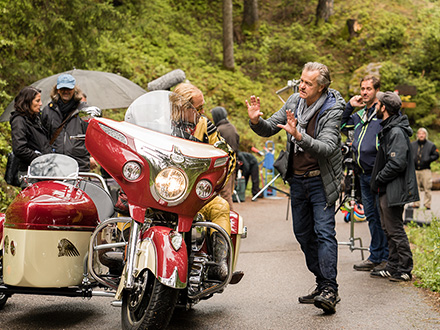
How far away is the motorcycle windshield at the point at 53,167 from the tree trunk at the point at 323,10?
27.2 m

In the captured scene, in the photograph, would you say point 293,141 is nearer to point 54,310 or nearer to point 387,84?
point 54,310

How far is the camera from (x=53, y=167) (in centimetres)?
551

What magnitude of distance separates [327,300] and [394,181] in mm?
2269

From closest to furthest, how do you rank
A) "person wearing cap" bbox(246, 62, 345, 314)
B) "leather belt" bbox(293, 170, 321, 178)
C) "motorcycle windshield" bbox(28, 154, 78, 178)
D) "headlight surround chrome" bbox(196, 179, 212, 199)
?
"headlight surround chrome" bbox(196, 179, 212, 199) → "motorcycle windshield" bbox(28, 154, 78, 178) → "person wearing cap" bbox(246, 62, 345, 314) → "leather belt" bbox(293, 170, 321, 178)

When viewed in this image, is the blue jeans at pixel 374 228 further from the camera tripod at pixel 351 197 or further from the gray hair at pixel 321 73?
the gray hair at pixel 321 73

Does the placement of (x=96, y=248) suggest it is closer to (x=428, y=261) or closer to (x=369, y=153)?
(x=369, y=153)

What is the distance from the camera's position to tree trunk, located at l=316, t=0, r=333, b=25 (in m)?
31.2

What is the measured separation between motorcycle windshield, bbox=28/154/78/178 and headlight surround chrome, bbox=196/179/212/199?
1.41m

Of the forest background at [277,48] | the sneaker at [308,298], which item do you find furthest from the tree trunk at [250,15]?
the sneaker at [308,298]

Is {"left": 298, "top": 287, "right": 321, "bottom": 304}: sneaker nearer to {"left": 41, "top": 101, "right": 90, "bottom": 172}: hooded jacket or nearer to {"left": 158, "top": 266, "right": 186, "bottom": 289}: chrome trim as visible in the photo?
{"left": 158, "top": 266, "right": 186, "bottom": 289}: chrome trim

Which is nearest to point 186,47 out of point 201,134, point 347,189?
point 347,189

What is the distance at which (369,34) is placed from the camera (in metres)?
30.1

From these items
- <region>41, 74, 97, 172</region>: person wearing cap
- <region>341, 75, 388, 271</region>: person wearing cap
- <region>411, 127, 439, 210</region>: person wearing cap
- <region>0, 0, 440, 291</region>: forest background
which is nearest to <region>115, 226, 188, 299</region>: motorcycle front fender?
<region>41, 74, 97, 172</region>: person wearing cap

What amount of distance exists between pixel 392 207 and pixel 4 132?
8.06 m
